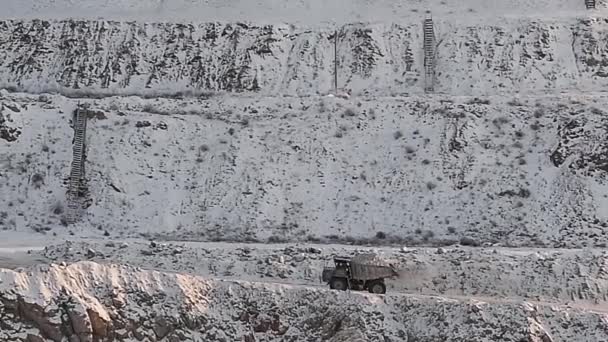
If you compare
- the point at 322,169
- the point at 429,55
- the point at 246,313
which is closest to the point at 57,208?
the point at 322,169

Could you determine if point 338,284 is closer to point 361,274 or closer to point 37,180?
point 361,274

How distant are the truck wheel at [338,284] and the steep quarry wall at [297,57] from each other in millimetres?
15569

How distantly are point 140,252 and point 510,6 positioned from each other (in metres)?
22.5

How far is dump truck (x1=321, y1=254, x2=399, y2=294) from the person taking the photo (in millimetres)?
25500

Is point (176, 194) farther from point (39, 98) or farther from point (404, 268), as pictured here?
point (404, 268)

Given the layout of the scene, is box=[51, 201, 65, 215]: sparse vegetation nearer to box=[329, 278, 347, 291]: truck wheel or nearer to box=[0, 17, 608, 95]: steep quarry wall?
box=[0, 17, 608, 95]: steep quarry wall

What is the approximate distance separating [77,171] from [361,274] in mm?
13607

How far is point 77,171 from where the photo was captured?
115 ft

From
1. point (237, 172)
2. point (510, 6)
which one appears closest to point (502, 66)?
point (510, 6)

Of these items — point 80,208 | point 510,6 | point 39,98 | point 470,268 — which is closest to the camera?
point 470,268

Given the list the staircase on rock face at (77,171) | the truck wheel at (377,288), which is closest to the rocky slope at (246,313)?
the truck wheel at (377,288)

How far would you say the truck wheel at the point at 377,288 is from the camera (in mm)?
25491

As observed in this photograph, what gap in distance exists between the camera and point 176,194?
34.6 m

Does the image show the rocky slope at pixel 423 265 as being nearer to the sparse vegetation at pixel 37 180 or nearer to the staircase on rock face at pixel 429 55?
the sparse vegetation at pixel 37 180
